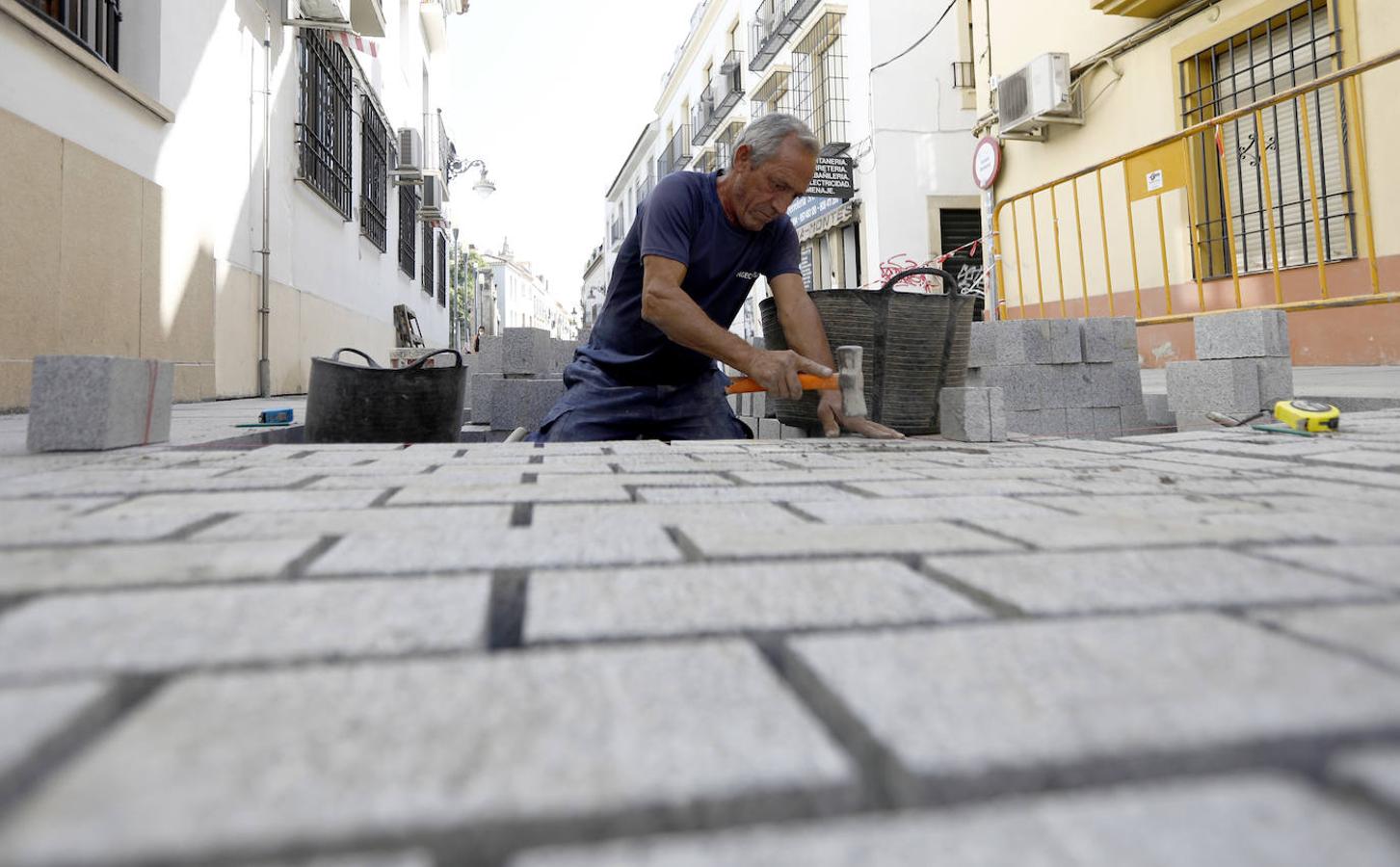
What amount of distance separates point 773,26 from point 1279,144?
11023 millimetres

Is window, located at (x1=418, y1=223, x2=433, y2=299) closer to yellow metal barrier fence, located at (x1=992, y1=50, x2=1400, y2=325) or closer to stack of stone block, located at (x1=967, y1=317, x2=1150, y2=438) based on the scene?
yellow metal barrier fence, located at (x1=992, y1=50, x2=1400, y2=325)

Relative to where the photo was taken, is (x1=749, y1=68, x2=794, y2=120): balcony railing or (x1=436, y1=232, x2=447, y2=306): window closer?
(x1=749, y1=68, x2=794, y2=120): balcony railing

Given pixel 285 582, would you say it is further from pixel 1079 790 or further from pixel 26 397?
pixel 26 397

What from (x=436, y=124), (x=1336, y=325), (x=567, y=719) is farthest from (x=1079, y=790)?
(x=436, y=124)

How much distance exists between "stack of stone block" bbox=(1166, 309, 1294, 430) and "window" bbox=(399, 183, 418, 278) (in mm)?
12635

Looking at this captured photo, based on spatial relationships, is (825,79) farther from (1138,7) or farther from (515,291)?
(515,291)

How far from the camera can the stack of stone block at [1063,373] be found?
4.14m

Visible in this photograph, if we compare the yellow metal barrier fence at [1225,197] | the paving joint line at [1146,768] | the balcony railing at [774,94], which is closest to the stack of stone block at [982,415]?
the yellow metal barrier fence at [1225,197]

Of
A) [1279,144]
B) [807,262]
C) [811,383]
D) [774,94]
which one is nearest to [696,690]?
[811,383]

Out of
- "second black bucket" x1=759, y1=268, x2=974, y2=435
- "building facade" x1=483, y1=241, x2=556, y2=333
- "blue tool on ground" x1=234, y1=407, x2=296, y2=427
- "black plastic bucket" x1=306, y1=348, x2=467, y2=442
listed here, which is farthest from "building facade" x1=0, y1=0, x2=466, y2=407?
"building facade" x1=483, y1=241, x2=556, y2=333

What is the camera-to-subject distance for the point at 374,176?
37.0ft

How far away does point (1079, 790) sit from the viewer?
1.59ft

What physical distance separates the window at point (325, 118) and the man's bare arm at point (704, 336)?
6.02m

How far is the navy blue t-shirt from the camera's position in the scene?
3.17 meters
